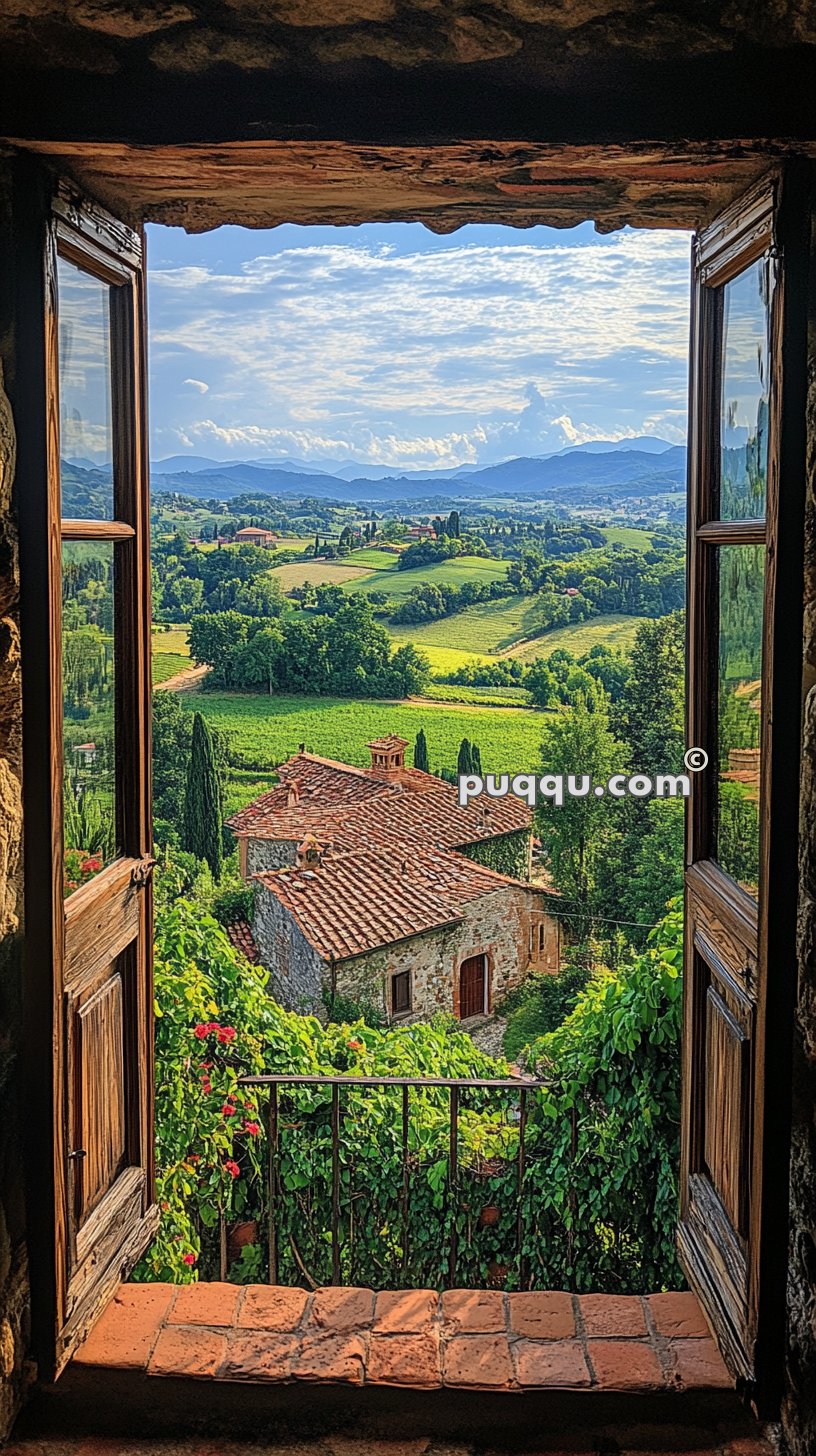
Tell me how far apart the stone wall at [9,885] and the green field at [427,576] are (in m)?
10.1

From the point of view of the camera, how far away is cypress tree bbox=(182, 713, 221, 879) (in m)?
11.0

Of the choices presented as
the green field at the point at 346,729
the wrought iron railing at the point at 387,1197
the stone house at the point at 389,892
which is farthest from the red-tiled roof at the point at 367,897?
the wrought iron railing at the point at 387,1197

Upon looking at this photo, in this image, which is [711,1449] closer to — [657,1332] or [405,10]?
[657,1332]

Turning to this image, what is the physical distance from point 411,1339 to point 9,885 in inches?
43.1

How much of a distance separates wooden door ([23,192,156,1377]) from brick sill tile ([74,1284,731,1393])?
0.40 feet

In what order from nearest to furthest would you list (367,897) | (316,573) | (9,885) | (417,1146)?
1. (9,885)
2. (417,1146)
3. (367,897)
4. (316,573)

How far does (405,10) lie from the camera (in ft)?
5.02

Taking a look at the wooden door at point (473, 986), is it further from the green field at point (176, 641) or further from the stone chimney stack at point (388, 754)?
the green field at point (176, 641)

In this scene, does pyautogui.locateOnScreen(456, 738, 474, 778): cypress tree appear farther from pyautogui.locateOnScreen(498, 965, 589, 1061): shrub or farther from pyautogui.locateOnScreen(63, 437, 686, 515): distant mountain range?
pyautogui.locateOnScreen(63, 437, 686, 515): distant mountain range

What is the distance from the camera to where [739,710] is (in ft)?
6.35

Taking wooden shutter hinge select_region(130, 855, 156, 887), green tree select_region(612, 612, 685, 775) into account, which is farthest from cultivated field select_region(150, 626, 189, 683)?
wooden shutter hinge select_region(130, 855, 156, 887)

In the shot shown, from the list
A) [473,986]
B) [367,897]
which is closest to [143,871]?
[367,897]

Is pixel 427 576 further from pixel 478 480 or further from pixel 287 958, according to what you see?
pixel 287 958

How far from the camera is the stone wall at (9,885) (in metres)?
1.61
